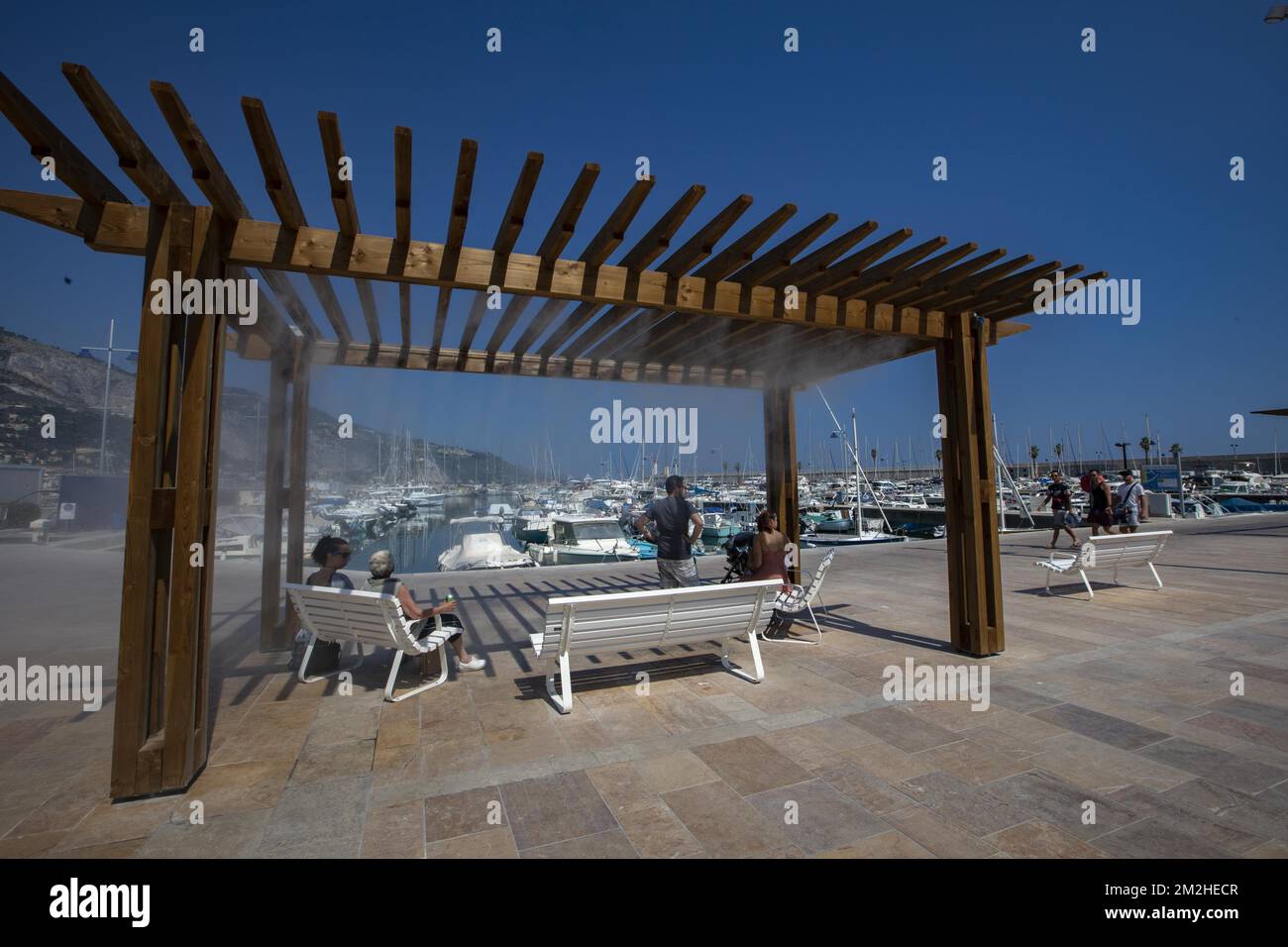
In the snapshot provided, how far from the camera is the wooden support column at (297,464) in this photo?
616 cm

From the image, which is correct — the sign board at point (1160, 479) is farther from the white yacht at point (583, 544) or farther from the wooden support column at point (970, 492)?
the wooden support column at point (970, 492)

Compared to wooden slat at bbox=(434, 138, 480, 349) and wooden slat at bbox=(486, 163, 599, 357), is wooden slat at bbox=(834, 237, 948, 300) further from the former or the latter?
wooden slat at bbox=(434, 138, 480, 349)

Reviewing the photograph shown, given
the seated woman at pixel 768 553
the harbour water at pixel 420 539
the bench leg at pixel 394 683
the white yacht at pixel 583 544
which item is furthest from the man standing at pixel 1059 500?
the harbour water at pixel 420 539

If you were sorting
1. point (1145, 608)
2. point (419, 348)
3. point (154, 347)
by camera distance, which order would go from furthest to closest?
point (1145, 608), point (419, 348), point (154, 347)

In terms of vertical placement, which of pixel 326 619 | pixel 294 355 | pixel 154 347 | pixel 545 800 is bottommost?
pixel 545 800

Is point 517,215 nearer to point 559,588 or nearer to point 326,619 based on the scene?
point 326,619

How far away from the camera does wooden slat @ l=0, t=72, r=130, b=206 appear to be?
2496 mm

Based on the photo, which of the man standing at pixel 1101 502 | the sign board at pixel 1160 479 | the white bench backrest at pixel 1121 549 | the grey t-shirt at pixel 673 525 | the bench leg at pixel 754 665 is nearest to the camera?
the bench leg at pixel 754 665

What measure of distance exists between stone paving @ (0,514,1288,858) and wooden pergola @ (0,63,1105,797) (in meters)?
0.57

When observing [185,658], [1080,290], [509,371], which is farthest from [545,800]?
[1080,290]

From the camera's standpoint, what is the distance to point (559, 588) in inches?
371

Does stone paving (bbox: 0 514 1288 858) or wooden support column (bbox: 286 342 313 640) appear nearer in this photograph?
stone paving (bbox: 0 514 1288 858)

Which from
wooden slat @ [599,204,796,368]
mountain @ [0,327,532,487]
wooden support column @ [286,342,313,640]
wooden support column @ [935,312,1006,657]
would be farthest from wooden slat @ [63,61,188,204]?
mountain @ [0,327,532,487]
